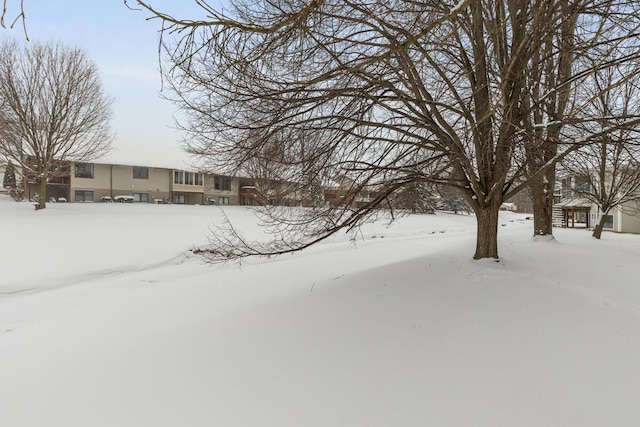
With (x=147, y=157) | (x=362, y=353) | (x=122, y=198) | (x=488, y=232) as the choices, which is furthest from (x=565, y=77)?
(x=147, y=157)

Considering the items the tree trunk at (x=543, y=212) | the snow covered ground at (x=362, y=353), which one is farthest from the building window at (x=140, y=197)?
the tree trunk at (x=543, y=212)

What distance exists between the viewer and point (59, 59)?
74.5 ft

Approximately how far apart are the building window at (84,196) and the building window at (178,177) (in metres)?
7.58

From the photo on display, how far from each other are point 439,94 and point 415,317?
17.0 feet

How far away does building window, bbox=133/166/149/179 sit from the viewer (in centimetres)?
3519

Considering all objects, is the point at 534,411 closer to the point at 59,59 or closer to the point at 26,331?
the point at 26,331

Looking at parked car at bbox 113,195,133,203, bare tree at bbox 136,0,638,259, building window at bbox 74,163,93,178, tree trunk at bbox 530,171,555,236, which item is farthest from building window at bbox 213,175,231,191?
building window at bbox 74,163,93,178

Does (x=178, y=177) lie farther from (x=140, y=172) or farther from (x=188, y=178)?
(x=140, y=172)

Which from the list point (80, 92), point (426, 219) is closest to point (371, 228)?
point (426, 219)

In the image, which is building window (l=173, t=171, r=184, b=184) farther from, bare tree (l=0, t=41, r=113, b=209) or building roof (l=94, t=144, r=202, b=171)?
bare tree (l=0, t=41, r=113, b=209)

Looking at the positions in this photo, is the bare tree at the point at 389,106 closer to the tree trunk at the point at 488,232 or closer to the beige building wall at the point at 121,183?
the tree trunk at the point at 488,232

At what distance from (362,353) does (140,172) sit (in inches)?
1453

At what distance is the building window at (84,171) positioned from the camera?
32.5m

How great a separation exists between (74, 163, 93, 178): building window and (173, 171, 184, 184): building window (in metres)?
7.33
